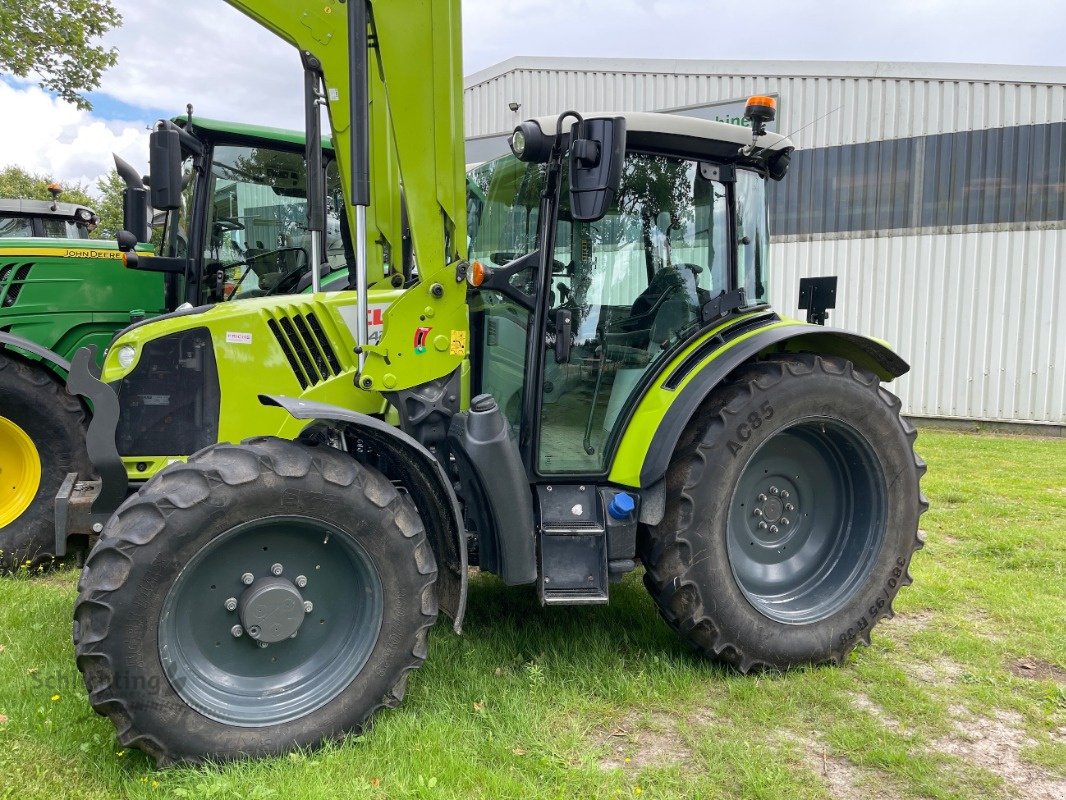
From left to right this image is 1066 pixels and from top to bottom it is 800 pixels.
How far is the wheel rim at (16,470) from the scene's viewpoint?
466 centimetres

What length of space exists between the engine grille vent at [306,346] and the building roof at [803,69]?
33.0 ft

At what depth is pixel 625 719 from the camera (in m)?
2.97

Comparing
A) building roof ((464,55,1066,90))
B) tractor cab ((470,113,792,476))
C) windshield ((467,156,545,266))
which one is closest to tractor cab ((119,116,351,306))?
windshield ((467,156,545,266))

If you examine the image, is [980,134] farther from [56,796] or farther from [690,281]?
[56,796]

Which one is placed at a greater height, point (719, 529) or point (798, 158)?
point (798, 158)

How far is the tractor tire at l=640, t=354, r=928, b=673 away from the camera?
313 cm

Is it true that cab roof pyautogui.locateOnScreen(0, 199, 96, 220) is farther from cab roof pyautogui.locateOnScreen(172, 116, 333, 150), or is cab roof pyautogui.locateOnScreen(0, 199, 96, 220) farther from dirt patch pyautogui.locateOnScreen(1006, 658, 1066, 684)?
dirt patch pyautogui.locateOnScreen(1006, 658, 1066, 684)

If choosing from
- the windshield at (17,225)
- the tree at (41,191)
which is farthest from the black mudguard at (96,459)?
the tree at (41,191)

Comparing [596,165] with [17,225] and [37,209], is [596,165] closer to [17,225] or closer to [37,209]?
[37,209]

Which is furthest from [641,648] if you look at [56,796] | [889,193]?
[889,193]

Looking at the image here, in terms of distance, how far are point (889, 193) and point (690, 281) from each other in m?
9.08

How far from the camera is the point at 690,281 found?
11.2ft

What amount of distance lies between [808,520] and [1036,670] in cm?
113

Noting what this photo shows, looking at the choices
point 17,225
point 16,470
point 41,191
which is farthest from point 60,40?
point 41,191
